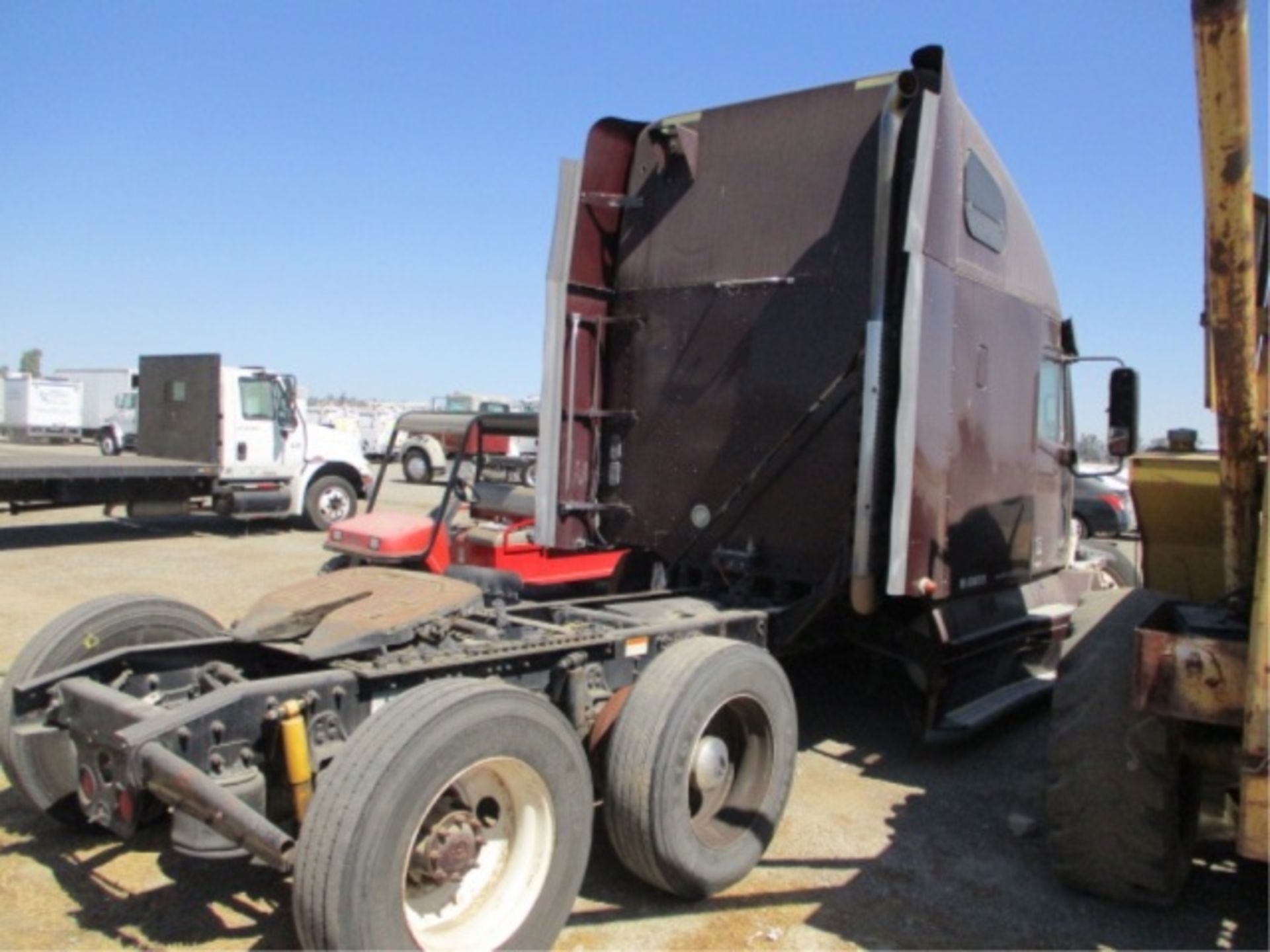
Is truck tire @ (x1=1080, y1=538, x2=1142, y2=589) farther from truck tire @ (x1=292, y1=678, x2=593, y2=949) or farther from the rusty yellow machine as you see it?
truck tire @ (x1=292, y1=678, x2=593, y2=949)

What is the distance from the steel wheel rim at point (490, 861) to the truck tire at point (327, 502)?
44.2 feet

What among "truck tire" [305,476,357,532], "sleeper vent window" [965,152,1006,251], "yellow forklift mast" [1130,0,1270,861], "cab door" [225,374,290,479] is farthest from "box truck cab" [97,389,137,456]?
"yellow forklift mast" [1130,0,1270,861]

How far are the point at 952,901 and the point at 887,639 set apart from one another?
71.9 inches

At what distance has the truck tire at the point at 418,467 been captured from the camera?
2659 centimetres

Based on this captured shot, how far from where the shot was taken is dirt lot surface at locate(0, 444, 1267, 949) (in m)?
3.41

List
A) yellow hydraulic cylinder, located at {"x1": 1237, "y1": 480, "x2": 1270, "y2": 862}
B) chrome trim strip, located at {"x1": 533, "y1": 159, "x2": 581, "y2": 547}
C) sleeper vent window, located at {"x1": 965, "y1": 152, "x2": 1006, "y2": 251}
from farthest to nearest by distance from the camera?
1. chrome trim strip, located at {"x1": 533, "y1": 159, "x2": 581, "y2": 547}
2. sleeper vent window, located at {"x1": 965, "y1": 152, "x2": 1006, "y2": 251}
3. yellow hydraulic cylinder, located at {"x1": 1237, "y1": 480, "x2": 1270, "y2": 862}

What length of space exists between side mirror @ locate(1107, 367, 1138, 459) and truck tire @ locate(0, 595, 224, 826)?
5561 millimetres

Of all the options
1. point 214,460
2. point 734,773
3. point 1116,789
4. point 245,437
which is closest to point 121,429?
point 245,437

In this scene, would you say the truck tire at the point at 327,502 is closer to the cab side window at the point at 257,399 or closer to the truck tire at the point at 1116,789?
the cab side window at the point at 257,399

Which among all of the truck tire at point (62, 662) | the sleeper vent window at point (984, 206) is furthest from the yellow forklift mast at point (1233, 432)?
the truck tire at point (62, 662)

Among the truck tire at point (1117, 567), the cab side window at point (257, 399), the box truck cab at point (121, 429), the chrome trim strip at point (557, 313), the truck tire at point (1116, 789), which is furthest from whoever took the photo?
the box truck cab at point (121, 429)

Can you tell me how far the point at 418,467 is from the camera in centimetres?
2673

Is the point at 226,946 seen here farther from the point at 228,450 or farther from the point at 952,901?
the point at 228,450

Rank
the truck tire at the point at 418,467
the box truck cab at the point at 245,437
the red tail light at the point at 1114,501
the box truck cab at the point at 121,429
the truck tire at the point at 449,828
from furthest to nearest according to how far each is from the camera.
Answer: the box truck cab at the point at 121,429, the truck tire at the point at 418,467, the red tail light at the point at 1114,501, the box truck cab at the point at 245,437, the truck tire at the point at 449,828
